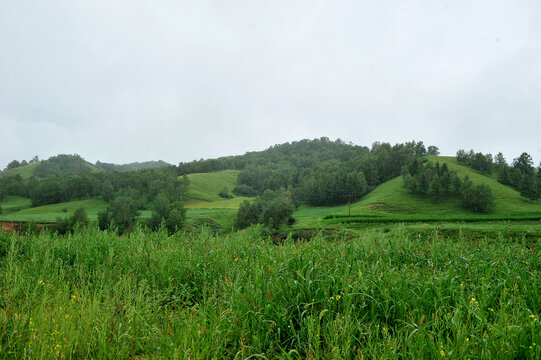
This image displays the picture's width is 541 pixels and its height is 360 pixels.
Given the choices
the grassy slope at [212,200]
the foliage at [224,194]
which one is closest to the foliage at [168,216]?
the grassy slope at [212,200]

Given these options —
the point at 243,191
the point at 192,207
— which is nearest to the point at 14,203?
Answer: the point at 192,207

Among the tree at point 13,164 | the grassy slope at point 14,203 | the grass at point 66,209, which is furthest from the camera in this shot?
the tree at point 13,164

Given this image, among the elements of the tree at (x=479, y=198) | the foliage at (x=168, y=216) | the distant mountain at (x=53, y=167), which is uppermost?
the distant mountain at (x=53, y=167)

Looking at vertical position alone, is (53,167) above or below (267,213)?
above

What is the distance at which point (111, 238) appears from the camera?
802 centimetres

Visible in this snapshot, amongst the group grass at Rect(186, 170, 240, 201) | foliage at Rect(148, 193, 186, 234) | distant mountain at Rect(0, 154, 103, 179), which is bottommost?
foliage at Rect(148, 193, 186, 234)

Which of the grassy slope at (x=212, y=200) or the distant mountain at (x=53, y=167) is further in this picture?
the distant mountain at (x=53, y=167)

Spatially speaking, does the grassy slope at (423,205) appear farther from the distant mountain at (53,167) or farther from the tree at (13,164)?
the tree at (13,164)

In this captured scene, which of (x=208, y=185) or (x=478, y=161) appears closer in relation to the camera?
(x=478, y=161)

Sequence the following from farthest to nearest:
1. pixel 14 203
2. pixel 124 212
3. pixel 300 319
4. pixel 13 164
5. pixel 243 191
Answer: pixel 13 164 < pixel 243 191 < pixel 14 203 < pixel 124 212 < pixel 300 319

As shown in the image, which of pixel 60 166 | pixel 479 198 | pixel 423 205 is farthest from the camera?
pixel 60 166

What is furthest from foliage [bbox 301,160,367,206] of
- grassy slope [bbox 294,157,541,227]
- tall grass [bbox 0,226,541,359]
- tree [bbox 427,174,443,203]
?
tall grass [bbox 0,226,541,359]

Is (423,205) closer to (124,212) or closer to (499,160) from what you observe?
(499,160)

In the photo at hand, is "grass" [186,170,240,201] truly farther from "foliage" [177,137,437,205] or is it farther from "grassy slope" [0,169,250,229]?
"foliage" [177,137,437,205]
